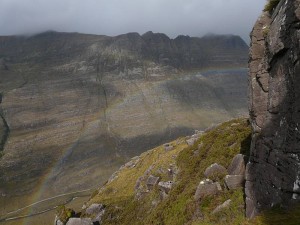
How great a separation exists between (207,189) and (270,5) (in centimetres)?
1457

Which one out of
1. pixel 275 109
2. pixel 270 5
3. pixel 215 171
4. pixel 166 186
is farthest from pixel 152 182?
pixel 270 5

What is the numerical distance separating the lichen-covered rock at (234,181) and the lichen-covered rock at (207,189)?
47.8 inches

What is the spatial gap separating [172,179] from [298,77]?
93.4ft

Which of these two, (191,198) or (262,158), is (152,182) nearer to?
(191,198)

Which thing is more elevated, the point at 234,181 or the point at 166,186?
the point at 234,181

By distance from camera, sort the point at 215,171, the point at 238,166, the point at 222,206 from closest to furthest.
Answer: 1. the point at 222,206
2. the point at 238,166
3. the point at 215,171

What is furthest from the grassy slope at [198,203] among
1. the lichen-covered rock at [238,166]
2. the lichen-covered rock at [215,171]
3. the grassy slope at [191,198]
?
the lichen-covered rock at [238,166]

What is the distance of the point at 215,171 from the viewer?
114 feet

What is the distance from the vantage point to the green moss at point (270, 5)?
25.0 meters

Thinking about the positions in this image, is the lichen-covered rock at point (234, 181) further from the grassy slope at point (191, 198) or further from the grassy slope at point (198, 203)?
the grassy slope at point (191, 198)

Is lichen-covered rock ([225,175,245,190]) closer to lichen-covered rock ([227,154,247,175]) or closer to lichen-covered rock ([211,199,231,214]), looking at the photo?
lichen-covered rock ([227,154,247,175])

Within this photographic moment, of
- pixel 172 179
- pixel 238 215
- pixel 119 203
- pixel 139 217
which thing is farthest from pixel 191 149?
pixel 238 215

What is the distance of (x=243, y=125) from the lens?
44.8m

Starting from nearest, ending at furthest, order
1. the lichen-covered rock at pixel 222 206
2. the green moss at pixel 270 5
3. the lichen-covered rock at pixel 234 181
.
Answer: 1. the green moss at pixel 270 5
2. the lichen-covered rock at pixel 222 206
3. the lichen-covered rock at pixel 234 181
